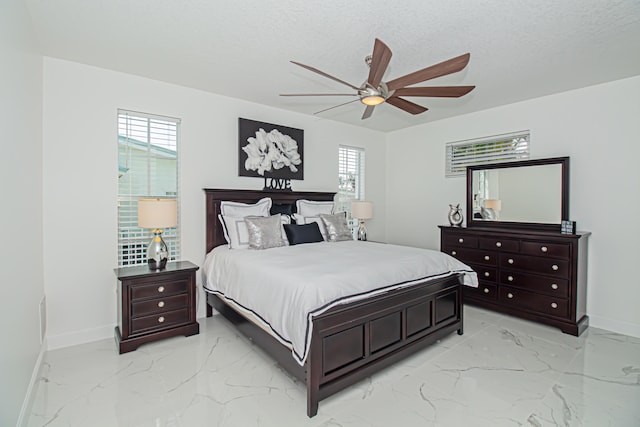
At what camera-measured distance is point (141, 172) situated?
349 centimetres

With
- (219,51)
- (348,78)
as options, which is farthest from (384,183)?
(219,51)

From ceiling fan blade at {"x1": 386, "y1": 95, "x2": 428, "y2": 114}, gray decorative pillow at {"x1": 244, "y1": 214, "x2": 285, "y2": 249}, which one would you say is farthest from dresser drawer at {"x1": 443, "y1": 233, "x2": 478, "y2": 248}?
gray decorative pillow at {"x1": 244, "y1": 214, "x2": 285, "y2": 249}

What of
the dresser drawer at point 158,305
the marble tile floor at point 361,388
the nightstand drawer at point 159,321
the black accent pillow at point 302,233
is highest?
the black accent pillow at point 302,233

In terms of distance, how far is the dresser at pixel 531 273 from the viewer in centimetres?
334

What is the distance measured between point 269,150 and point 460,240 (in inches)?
113

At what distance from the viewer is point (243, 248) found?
348 cm

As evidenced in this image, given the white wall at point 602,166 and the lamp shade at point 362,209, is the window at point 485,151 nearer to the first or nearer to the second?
the white wall at point 602,166

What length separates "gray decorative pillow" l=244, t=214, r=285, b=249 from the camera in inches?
136

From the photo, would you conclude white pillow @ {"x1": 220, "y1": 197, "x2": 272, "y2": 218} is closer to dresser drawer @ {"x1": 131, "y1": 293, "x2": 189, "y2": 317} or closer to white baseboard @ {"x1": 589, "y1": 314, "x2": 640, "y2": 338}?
dresser drawer @ {"x1": 131, "y1": 293, "x2": 189, "y2": 317}

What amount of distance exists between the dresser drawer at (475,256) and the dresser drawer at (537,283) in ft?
0.61

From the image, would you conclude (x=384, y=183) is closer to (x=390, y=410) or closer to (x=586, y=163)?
(x=586, y=163)

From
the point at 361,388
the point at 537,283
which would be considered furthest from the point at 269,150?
the point at 537,283

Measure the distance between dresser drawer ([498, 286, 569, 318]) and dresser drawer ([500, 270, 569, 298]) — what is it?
57mm

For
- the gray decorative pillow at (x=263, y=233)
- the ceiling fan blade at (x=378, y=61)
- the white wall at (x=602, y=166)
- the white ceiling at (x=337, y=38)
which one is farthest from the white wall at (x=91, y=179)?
the white wall at (x=602, y=166)
